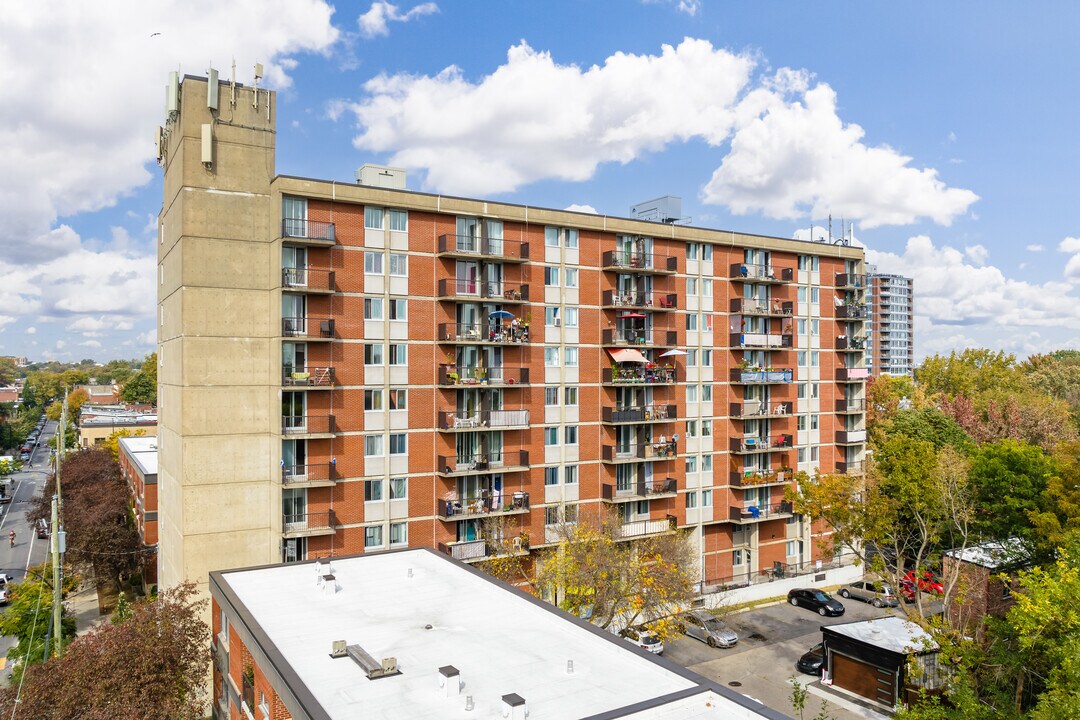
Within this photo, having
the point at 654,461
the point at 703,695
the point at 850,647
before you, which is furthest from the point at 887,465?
the point at 703,695

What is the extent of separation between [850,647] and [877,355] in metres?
159

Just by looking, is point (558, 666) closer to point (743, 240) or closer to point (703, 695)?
point (703, 695)

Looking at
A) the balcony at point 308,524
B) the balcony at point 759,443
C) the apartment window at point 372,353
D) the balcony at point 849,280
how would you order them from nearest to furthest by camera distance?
1. the balcony at point 308,524
2. the apartment window at point 372,353
3. the balcony at point 759,443
4. the balcony at point 849,280

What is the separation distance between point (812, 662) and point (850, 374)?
28.2 m

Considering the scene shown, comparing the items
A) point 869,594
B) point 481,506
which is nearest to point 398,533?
point 481,506

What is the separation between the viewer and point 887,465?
42.9 m

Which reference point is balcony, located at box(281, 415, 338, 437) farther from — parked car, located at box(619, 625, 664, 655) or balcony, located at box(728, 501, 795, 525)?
balcony, located at box(728, 501, 795, 525)

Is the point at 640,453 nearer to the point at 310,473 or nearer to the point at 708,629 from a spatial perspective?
the point at 708,629

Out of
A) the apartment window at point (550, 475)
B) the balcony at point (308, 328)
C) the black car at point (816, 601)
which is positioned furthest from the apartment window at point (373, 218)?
the black car at point (816, 601)

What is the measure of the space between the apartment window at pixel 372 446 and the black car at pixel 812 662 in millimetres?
27492

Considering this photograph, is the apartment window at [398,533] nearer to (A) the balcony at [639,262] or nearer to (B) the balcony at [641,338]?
(B) the balcony at [641,338]

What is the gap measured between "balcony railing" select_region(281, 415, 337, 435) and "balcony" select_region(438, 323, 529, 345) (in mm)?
8311

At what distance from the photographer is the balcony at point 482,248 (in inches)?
1672

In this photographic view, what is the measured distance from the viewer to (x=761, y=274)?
5609 centimetres
